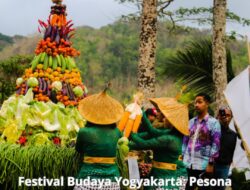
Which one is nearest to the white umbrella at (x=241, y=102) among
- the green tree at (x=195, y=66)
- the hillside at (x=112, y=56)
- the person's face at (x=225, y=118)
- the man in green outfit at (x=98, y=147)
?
the person's face at (x=225, y=118)

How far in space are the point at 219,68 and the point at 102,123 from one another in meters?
5.40

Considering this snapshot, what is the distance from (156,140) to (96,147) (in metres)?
0.59

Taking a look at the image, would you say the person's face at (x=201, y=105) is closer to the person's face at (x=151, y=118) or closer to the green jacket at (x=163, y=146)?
the person's face at (x=151, y=118)

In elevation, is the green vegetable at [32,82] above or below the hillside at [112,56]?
above

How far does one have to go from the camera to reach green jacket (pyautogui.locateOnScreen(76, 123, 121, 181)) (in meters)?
5.16

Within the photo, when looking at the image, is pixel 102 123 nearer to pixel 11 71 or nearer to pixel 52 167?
pixel 52 167

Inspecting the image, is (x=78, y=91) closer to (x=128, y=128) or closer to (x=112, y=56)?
(x=128, y=128)

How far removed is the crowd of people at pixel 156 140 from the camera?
17.1 ft

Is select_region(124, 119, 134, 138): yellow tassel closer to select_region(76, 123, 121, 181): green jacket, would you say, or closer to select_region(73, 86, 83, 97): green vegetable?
select_region(76, 123, 121, 181): green jacket

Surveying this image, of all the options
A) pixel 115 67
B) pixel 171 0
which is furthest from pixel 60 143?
pixel 115 67

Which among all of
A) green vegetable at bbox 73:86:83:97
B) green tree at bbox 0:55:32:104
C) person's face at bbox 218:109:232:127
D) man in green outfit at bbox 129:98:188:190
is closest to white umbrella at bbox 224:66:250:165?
person's face at bbox 218:109:232:127

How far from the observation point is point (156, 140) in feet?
17.7

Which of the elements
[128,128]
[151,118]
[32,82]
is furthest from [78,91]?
[128,128]

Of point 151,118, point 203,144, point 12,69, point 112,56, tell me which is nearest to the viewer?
point 203,144
